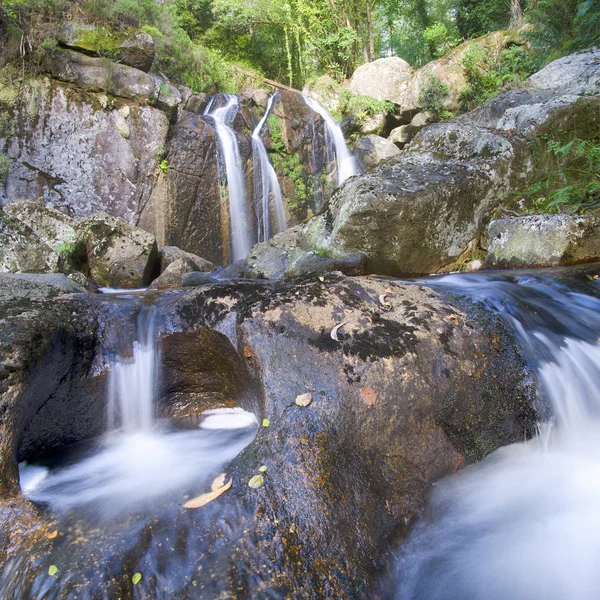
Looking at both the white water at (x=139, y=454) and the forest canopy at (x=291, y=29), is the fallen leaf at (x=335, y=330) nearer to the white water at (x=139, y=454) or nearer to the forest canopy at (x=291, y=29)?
the white water at (x=139, y=454)

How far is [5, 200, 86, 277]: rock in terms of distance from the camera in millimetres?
6891

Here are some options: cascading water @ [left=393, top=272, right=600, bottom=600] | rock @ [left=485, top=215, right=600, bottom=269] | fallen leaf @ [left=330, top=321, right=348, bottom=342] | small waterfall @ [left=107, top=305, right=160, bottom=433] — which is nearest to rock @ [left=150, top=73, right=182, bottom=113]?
rock @ [left=485, top=215, right=600, bottom=269]

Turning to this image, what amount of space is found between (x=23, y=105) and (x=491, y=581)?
1176 cm

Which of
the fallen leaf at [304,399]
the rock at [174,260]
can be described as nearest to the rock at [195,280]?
the rock at [174,260]

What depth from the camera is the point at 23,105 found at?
9.07 m

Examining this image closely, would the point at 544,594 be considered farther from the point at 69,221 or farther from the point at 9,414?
the point at 69,221

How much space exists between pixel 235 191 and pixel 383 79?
8847mm

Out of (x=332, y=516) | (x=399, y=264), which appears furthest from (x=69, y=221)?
(x=332, y=516)

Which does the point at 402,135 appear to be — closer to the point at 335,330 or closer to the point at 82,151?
the point at 82,151

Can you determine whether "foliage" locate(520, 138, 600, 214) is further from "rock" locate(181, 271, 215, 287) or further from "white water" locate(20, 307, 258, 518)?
"white water" locate(20, 307, 258, 518)

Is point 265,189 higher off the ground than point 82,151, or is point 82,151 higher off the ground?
point 82,151

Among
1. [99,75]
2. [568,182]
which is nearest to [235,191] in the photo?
[99,75]

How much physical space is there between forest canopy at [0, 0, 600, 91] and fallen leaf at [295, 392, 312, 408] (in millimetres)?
11244

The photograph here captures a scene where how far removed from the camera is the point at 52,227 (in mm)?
7070
